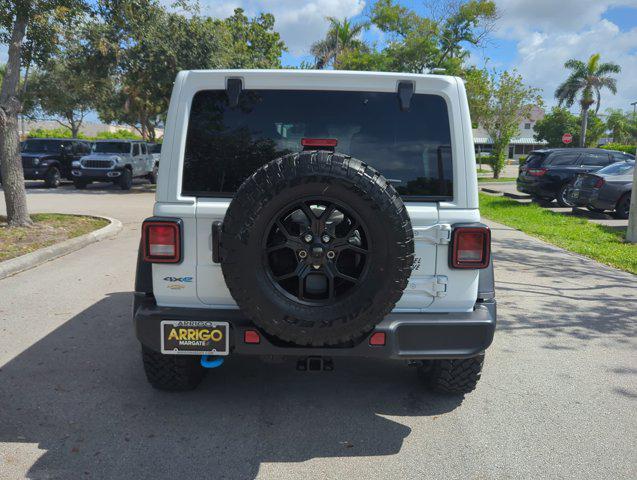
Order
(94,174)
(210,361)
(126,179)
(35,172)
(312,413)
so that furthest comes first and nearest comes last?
(126,179)
(35,172)
(94,174)
(312,413)
(210,361)

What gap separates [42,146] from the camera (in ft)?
72.2

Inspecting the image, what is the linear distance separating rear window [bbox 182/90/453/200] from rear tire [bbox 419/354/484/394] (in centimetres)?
116

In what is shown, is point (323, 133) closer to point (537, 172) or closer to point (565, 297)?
point (565, 297)

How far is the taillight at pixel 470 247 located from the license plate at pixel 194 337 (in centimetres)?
135

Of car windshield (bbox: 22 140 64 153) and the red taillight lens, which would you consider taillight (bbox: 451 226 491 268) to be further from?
car windshield (bbox: 22 140 64 153)

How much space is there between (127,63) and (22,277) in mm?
13535

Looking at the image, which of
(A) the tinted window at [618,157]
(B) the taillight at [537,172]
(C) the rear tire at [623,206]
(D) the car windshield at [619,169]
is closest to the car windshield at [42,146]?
(B) the taillight at [537,172]

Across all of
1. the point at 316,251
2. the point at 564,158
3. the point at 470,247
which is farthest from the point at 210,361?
the point at 564,158

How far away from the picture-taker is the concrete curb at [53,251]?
7335 mm

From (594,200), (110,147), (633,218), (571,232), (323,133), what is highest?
(110,147)

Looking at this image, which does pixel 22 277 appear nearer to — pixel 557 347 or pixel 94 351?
pixel 94 351

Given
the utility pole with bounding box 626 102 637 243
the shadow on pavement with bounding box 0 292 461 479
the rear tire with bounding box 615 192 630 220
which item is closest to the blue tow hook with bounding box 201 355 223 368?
the shadow on pavement with bounding box 0 292 461 479

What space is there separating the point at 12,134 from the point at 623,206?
527 inches

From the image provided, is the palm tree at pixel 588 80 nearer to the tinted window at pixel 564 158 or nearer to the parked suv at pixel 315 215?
the tinted window at pixel 564 158
